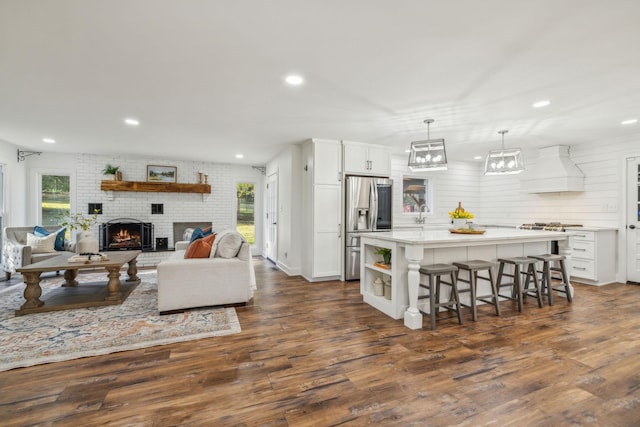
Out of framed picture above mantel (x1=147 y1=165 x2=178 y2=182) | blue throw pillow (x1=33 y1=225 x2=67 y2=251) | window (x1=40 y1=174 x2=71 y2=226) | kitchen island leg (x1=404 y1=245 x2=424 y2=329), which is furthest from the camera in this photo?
framed picture above mantel (x1=147 y1=165 x2=178 y2=182)

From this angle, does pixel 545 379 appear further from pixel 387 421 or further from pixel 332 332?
pixel 332 332

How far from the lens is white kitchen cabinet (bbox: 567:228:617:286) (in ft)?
15.6

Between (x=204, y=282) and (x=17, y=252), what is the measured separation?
345 cm

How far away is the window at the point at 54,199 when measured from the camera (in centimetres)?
626

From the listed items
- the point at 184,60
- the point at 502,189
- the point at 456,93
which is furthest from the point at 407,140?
the point at 184,60

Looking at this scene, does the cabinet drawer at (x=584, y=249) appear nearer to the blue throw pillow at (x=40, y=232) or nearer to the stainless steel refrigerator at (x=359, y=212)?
the stainless steel refrigerator at (x=359, y=212)

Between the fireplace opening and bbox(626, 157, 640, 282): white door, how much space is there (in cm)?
890

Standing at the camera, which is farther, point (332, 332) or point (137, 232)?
point (137, 232)

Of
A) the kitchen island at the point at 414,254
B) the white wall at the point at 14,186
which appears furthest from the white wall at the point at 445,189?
the white wall at the point at 14,186

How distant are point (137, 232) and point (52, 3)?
5890mm

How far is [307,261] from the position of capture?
207 inches

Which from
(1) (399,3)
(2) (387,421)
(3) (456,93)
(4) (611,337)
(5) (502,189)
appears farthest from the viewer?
(5) (502,189)

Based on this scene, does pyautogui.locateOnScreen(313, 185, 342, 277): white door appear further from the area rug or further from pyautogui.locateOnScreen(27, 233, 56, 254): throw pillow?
pyautogui.locateOnScreen(27, 233, 56, 254): throw pillow

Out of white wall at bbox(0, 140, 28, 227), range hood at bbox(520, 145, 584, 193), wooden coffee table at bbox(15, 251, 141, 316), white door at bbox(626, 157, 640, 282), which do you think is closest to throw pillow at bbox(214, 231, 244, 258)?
wooden coffee table at bbox(15, 251, 141, 316)
